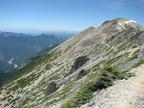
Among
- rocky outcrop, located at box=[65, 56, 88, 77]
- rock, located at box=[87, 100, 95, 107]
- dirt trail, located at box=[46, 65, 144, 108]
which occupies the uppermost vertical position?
dirt trail, located at box=[46, 65, 144, 108]

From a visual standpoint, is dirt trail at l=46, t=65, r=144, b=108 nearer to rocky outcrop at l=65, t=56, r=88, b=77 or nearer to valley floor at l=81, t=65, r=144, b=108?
valley floor at l=81, t=65, r=144, b=108

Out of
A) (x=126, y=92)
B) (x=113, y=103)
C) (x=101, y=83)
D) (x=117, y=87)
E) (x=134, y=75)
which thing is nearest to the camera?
(x=113, y=103)

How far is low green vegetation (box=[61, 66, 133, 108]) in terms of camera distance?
22.8 meters

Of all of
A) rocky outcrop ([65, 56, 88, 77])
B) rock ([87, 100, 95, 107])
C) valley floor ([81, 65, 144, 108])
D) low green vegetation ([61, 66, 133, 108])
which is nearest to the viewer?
valley floor ([81, 65, 144, 108])

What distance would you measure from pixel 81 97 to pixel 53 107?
10.1 metres

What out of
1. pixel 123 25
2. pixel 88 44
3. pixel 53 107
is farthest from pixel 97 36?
pixel 53 107

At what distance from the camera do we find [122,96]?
2106cm

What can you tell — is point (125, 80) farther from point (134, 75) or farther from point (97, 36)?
point (97, 36)

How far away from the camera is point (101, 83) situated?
81.3 feet

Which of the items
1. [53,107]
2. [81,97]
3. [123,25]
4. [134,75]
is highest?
[123,25]

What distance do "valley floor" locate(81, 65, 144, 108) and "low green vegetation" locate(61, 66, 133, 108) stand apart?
848mm

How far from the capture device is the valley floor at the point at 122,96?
19641 mm

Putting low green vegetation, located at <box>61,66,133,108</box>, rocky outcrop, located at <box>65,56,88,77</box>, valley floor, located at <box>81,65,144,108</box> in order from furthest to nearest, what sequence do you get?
rocky outcrop, located at <box>65,56,88,77</box> → low green vegetation, located at <box>61,66,133,108</box> → valley floor, located at <box>81,65,144,108</box>

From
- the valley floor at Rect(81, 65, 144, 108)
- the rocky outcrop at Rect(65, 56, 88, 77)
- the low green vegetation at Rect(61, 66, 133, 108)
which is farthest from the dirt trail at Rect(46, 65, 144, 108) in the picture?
the rocky outcrop at Rect(65, 56, 88, 77)
